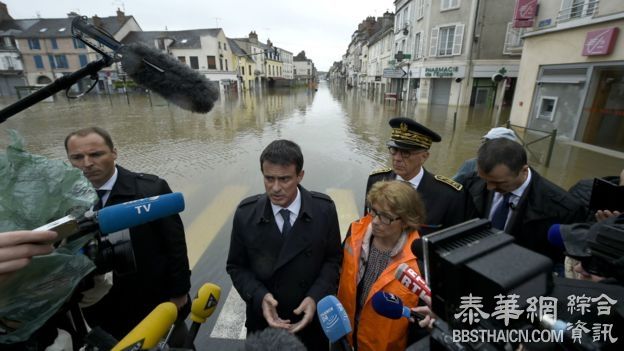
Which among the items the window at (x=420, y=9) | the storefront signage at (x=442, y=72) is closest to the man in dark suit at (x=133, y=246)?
the storefront signage at (x=442, y=72)

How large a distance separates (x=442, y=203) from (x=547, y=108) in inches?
512

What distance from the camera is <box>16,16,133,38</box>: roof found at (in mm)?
37188

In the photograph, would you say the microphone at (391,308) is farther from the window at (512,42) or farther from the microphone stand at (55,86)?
the window at (512,42)

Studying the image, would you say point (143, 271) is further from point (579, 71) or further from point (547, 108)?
point (547, 108)

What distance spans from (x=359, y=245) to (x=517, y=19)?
49.3 ft

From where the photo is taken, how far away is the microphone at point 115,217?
89cm

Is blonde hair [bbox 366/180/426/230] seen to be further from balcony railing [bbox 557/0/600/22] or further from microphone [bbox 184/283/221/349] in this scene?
balcony railing [bbox 557/0/600/22]

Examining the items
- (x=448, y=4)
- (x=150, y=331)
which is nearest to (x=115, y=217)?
(x=150, y=331)

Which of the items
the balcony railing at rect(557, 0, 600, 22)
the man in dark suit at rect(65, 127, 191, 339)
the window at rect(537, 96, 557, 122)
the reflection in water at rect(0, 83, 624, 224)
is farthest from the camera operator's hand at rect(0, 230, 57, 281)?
Answer: the window at rect(537, 96, 557, 122)

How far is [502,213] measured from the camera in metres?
2.49

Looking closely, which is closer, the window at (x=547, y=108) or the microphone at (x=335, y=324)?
the microphone at (x=335, y=324)

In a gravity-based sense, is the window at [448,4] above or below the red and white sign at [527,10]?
above

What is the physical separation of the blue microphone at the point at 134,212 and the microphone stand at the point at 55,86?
28.5 inches

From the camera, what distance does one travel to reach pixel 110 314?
219 cm
